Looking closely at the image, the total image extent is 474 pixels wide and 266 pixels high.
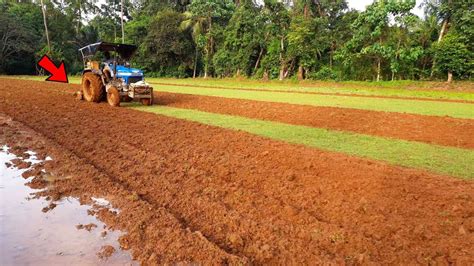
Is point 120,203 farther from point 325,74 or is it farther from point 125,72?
point 325,74

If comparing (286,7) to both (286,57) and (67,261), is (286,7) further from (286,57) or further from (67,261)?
(67,261)

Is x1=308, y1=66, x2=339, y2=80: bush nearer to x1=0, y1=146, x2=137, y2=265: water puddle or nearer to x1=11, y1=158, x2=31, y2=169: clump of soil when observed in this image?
x1=11, y1=158, x2=31, y2=169: clump of soil

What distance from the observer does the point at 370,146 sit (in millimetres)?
7852

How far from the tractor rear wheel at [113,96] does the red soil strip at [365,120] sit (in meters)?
2.45

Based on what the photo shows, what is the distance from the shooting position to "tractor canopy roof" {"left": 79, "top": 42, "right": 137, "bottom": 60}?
43.1 ft

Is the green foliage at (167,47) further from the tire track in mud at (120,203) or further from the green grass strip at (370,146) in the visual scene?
the tire track in mud at (120,203)

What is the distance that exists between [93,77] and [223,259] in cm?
1239

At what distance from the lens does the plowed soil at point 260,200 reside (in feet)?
11.2

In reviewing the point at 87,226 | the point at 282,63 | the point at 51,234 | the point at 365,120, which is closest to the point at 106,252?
the point at 87,226

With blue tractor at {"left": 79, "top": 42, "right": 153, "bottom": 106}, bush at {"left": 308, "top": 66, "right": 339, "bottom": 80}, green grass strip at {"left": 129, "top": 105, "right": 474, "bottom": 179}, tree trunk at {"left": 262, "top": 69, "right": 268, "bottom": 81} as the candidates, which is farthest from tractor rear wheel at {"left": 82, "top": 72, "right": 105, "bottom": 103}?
tree trunk at {"left": 262, "top": 69, "right": 268, "bottom": 81}

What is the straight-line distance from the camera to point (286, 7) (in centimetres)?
3478

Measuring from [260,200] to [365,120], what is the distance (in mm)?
7638

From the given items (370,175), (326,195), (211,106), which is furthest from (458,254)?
(211,106)

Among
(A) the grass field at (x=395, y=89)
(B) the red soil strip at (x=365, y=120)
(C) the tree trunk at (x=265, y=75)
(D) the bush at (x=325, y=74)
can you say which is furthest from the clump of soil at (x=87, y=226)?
(C) the tree trunk at (x=265, y=75)
